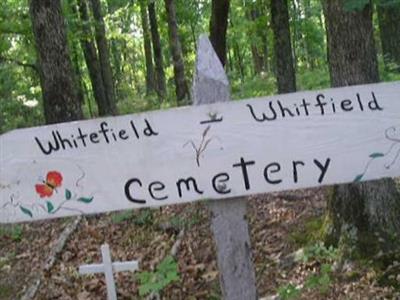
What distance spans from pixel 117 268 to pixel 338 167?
179 cm

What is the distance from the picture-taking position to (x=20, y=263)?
6227mm

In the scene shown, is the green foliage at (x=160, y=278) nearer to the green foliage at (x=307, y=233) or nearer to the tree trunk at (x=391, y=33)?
the green foliage at (x=307, y=233)

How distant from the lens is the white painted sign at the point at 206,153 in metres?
2.46

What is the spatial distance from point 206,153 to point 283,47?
8.99m

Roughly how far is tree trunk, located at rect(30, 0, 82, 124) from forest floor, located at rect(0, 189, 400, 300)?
177 centimetres

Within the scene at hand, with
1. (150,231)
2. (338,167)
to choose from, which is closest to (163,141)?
(338,167)

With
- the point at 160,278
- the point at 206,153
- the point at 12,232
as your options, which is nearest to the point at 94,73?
the point at 12,232

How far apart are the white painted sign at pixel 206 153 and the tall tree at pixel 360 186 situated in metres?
1.96

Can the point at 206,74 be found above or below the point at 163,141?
above

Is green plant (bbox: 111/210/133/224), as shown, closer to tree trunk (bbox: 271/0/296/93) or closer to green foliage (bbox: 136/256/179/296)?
green foliage (bbox: 136/256/179/296)

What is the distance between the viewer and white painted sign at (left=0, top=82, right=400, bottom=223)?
2.46 m

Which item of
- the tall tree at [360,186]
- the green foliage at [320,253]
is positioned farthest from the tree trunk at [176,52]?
the tall tree at [360,186]

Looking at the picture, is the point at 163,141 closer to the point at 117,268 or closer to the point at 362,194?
the point at 117,268

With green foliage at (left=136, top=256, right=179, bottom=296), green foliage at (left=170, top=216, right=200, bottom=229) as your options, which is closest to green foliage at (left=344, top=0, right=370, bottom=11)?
green foliage at (left=136, top=256, right=179, bottom=296)
